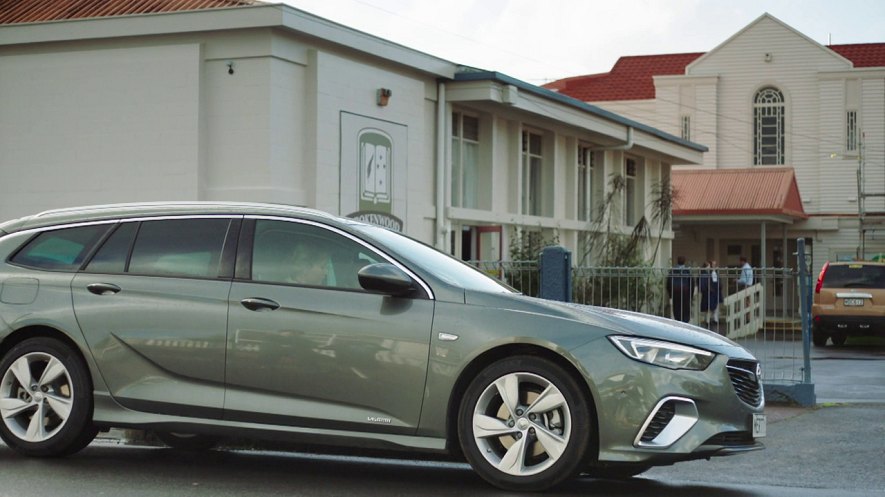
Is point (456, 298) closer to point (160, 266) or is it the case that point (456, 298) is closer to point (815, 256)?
point (160, 266)

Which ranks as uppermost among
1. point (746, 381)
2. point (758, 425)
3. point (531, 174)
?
point (531, 174)

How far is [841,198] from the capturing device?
4931 cm

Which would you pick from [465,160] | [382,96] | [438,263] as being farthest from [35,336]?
[465,160]

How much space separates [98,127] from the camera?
1903 cm

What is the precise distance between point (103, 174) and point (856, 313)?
49.0 feet

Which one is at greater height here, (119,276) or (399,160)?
(399,160)

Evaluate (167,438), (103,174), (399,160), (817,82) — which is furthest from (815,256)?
(167,438)

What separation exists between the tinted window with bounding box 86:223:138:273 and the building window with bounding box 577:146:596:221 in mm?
22828

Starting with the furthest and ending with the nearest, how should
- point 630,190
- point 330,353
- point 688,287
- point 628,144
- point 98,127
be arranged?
point 630,190, point 628,144, point 98,127, point 688,287, point 330,353

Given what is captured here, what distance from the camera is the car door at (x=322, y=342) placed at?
7.06 meters

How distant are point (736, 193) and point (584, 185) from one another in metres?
11.6

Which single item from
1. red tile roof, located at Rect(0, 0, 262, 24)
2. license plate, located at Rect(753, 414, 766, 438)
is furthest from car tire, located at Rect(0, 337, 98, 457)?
red tile roof, located at Rect(0, 0, 262, 24)

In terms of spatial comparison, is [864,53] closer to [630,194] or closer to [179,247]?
[630,194]

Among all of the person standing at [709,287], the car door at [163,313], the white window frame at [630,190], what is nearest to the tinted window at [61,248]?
the car door at [163,313]
